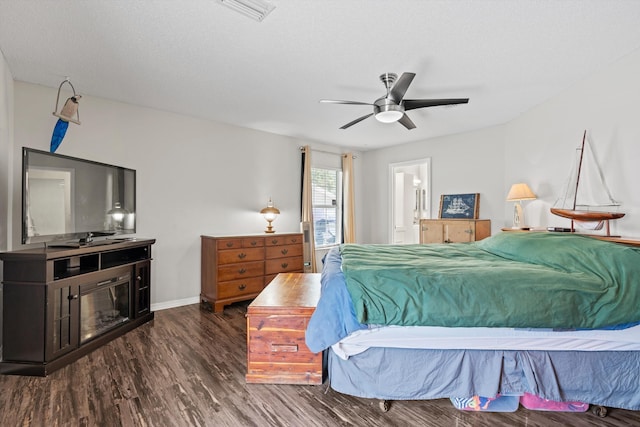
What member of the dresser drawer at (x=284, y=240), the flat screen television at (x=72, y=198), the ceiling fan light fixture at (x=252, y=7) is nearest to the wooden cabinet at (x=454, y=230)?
the dresser drawer at (x=284, y=240)

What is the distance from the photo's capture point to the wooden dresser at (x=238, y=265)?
3.68m

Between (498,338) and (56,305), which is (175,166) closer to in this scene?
(56,305)

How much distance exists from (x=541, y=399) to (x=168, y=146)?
168 inches

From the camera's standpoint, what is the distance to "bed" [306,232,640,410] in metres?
1.66

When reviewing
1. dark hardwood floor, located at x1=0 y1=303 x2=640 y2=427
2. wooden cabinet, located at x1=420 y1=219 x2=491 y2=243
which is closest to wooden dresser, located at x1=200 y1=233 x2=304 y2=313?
dark hardwood floor, located at x1=0 y1=303 x2=640 y2=427

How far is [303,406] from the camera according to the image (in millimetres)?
1818

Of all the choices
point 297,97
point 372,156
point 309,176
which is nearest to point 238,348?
point 297,97

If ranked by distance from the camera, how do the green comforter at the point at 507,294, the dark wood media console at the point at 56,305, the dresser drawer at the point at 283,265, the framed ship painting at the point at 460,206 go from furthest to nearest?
the framed ship painting at the point at 460,206, the dresser drawer at the point at 283,265, the dark wood media console at the point at 56,305, the green comforter at the point at 507,294

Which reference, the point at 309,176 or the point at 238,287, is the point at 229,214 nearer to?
the point at 238,287

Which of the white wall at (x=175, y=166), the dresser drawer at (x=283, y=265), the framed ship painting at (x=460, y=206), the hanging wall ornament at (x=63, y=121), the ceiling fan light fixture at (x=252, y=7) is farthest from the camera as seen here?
the framed ship painting at (x=460, y=206)

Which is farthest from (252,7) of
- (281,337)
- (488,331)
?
(488,331)

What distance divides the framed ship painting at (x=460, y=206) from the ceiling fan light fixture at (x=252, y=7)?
153 inches

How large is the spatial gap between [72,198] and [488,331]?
3317 mm

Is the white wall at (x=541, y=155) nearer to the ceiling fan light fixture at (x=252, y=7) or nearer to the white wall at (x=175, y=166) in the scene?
the white wall at (x=175, y=166)
